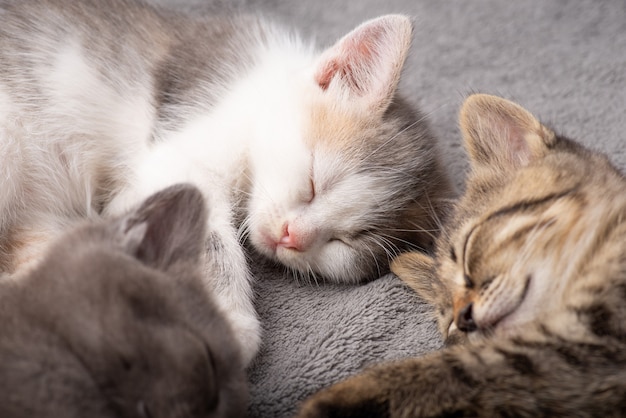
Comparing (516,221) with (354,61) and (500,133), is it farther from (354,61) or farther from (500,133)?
(354,61)

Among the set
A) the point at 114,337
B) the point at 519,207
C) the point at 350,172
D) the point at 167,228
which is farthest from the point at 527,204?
the point at 114,337

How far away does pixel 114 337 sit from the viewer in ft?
2.61

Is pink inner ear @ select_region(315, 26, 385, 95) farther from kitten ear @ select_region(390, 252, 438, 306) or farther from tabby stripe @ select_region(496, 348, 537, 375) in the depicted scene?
tabby stripe @ select_region(496, 348, 537, 375)

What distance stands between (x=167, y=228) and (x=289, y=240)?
0.44m

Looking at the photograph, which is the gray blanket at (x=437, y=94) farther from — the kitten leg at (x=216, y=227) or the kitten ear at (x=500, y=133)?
the kitten ear at (x=500, y=133)

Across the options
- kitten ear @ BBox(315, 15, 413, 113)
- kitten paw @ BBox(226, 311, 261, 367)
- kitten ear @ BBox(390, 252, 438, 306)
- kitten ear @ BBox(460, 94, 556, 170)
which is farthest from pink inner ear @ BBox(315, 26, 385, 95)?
kitten paw @ BBox(226, 311, 261, 367)

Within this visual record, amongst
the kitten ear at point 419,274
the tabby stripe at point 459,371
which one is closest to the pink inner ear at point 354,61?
the kitten ear at point 419,274

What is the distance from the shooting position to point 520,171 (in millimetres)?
1231

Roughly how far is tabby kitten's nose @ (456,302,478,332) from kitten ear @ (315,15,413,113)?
65 cm

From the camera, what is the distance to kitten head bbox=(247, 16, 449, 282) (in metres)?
1.47

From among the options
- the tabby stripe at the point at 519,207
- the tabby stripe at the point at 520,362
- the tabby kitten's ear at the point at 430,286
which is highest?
the tabby stripe at the point at 519,207

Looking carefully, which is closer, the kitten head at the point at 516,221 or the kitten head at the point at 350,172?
the kitten head at the point at 516,221

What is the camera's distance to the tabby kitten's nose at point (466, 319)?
1.07 m

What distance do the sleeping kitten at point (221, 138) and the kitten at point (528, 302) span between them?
273 mm
